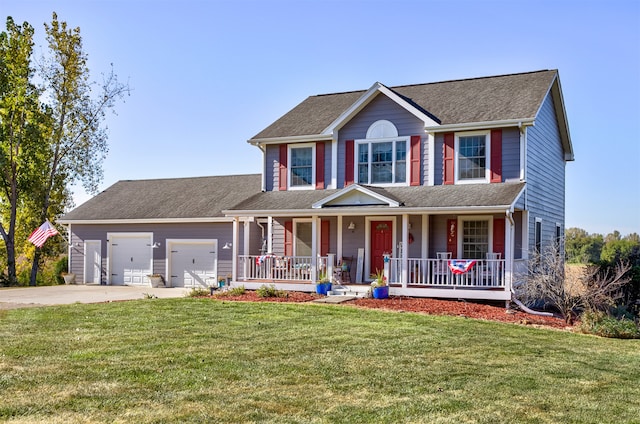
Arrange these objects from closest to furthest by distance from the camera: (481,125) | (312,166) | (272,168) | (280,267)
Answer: (481,125)
(280,267)
(312,166)
(272,168)

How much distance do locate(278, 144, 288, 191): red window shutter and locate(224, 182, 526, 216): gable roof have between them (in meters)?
0.80

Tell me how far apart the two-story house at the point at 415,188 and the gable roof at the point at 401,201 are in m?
0.04

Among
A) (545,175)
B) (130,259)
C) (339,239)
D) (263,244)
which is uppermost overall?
(545,175)

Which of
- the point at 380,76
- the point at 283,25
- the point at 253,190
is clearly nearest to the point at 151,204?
the point at 253,190

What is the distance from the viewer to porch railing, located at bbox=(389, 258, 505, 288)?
645 inches

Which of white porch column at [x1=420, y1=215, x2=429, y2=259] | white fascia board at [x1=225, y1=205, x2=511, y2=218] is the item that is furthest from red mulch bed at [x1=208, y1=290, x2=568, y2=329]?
white fascia board at [x1=225, y1=205, x2=511, y2=218]

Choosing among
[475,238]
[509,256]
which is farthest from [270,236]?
[509,256]

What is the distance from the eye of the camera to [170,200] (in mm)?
25797

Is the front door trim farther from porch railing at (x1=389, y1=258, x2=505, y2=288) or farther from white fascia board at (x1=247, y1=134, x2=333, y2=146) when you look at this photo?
white fascia board at (x1=247, y1=134, x2=333, y2=146)

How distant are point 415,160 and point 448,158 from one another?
1010 millimetres

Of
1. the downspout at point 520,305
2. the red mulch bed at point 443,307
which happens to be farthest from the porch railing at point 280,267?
the downspout at point 520,305

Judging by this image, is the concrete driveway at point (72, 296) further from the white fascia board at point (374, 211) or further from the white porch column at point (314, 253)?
the white porch column at point (314, 253)

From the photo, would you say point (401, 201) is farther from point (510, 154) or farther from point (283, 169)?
point (283, 169)

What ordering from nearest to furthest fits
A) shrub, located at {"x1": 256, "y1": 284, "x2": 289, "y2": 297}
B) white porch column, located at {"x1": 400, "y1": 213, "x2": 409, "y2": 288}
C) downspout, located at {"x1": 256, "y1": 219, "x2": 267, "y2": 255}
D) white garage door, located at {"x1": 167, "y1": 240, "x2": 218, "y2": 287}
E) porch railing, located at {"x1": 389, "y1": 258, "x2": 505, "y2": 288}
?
1. porch railing, located at {"x1": 389, "y1": 258, "x2": 505, "y2": 288}
2. white porch column, located at {"x1": 400, "y1": 213, "x2": 409, "y2": 288}
3. shrub, located at {"x1": 256, "y1": 284, "x2": 289, "y2": 297}
4. downspout, located at {"x1": 256, "y1": 219, "x2": 267, "y2": 255}
5. white garage door, located at {"x1": 167, "y1": 240, "x2": 218, "y2": 287}
